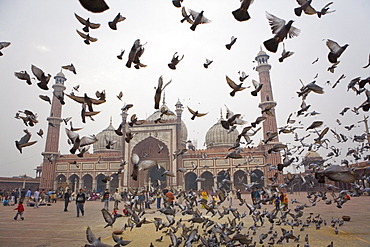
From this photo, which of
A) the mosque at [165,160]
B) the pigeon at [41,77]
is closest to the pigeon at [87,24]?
the pigeon at [41,77]

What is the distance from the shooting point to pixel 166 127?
105 feet

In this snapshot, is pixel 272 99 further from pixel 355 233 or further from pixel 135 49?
pixel 135 49

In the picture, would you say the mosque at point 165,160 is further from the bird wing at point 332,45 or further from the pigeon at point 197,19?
the bird wing at point 332,45

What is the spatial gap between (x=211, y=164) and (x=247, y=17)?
1175 inches

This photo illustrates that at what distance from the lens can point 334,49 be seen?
3.59m

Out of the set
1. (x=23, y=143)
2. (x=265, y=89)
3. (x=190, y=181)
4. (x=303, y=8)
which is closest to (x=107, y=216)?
(x=23, y=143)

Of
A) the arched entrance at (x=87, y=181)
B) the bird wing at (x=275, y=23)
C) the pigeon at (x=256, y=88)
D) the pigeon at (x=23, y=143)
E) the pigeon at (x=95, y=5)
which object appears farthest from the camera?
the arched entrance at (x=87, y=181)

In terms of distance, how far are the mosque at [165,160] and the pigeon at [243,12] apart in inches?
1089

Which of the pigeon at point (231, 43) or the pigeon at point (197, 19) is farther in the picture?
the pigeon at point (231, 43)

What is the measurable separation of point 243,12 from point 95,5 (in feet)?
4.63

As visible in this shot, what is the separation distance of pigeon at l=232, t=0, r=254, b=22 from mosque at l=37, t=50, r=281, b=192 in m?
27.7

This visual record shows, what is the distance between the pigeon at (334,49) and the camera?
351cm

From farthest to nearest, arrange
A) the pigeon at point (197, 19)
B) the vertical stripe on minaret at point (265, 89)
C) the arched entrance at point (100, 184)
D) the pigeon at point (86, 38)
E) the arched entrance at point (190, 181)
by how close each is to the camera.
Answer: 1. the arched entrance at point (100, 184)
2. the arched entrance at point (190, 181)
3. the vertical stripe on minaret at point (265, 89)
4. the pigeon at point (86, 38)
5. the pigeon at point (197, 19)

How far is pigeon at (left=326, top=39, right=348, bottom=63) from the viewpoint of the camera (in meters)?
3.51
